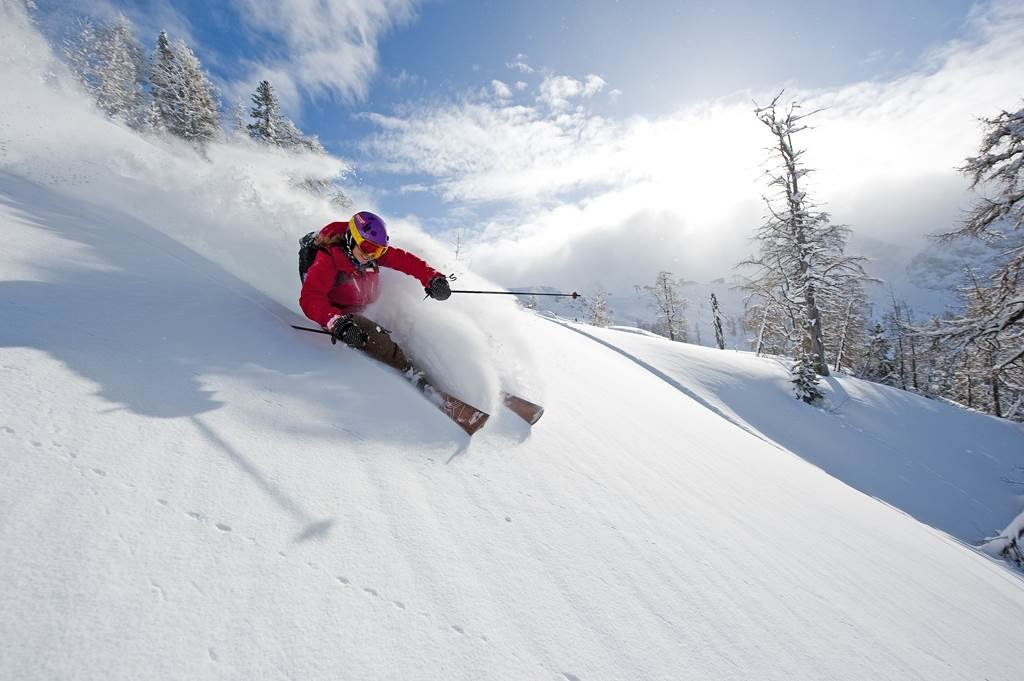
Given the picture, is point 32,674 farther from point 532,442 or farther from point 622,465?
point 622,465

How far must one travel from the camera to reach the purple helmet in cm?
399

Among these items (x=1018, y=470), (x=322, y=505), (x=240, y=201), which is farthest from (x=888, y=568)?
(x=1018, y=470)

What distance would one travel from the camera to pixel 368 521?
1900 mm

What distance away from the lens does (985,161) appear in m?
8.88

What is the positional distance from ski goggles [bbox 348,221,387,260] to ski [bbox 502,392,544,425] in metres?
1.90

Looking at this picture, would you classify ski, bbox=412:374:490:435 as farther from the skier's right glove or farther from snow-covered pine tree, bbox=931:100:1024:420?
snow-covered pine tree, bbox=931:100:1024:420

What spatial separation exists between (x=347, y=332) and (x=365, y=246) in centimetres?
99

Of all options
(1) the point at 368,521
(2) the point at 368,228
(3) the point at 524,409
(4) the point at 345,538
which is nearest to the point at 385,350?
(2) the point at 368,228

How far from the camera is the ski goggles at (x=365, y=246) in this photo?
3.99 m

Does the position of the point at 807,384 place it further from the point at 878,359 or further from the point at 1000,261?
the point at 878,359

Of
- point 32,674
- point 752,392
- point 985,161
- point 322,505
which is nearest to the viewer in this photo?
point 32,674

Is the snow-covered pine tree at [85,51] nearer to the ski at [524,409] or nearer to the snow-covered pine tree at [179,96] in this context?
the snow-covered pine tree at [179,96]

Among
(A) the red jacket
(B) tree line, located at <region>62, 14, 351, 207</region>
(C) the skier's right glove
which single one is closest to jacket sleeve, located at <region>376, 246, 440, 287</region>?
(A) the red jacket

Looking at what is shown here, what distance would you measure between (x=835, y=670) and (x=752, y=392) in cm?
1322
